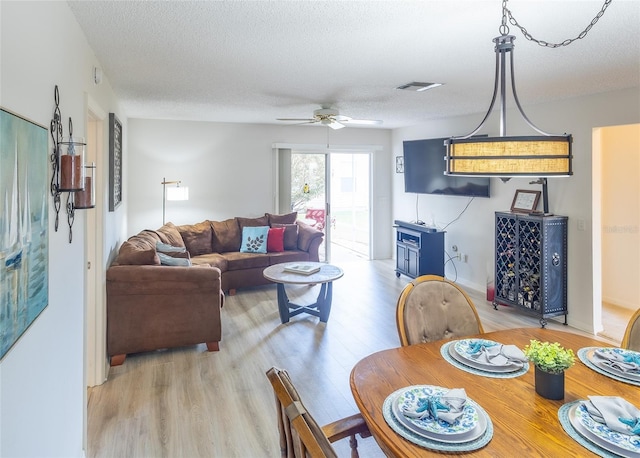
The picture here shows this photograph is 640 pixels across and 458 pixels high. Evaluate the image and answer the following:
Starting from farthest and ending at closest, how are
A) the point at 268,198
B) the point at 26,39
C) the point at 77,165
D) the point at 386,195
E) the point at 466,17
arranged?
the point at 386,195
the point at 268,198
the point at 466,17
the point at 77,165
the point at 26,39

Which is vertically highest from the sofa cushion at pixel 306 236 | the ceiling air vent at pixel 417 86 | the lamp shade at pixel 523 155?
the ceiling air vent at pixel 417 86

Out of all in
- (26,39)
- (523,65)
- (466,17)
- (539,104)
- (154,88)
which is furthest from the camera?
(539,104)

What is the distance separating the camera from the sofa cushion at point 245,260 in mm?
5480

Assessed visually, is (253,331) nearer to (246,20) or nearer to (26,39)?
(246,20)

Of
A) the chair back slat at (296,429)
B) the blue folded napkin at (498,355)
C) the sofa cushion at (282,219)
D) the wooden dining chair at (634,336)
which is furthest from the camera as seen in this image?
the sofa cushion at (282,219)

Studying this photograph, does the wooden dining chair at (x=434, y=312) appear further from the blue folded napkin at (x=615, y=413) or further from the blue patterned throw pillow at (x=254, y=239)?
the blue patterned throw pillow at (x=254, y=239)

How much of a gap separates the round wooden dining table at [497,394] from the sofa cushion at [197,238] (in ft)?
14.7

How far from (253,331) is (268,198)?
10.4 feet

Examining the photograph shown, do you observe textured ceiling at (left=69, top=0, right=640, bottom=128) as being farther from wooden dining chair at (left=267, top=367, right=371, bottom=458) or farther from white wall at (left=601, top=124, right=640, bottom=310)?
wooden dining chair at (left=267, top=367, right=371, bottom=458)

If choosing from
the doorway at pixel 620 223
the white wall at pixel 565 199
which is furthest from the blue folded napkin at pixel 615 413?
the doorway at pixel 620 223

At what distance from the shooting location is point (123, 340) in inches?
132

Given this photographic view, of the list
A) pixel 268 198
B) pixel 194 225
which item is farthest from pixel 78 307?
pixel 268 198

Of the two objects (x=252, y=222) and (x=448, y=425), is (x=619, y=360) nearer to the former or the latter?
(x=448, y=425)

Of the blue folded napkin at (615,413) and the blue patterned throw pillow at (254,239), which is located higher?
the blue patterned throw pillow at (254,239)
